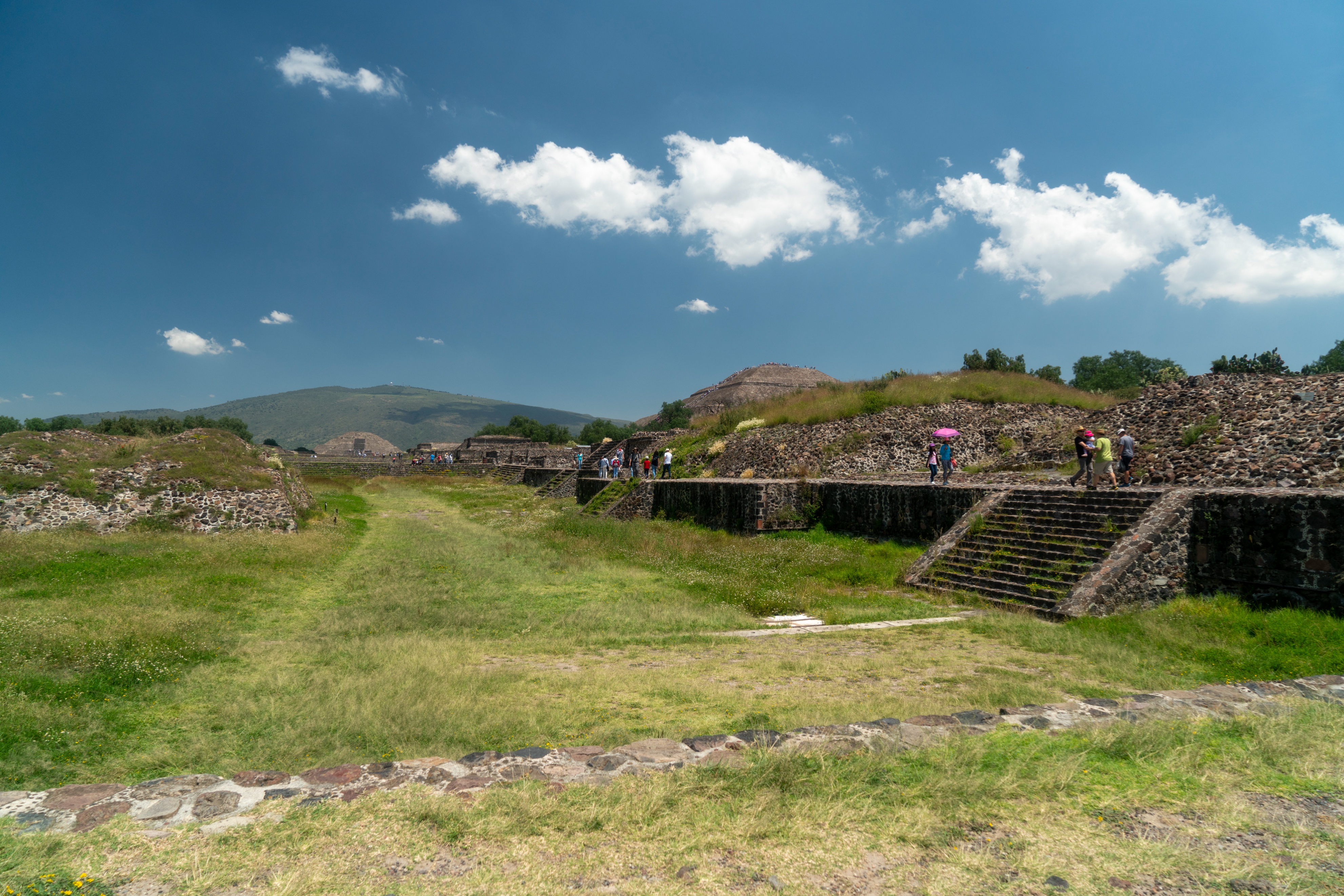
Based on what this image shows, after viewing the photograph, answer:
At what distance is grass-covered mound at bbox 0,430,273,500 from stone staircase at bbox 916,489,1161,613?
16886mm

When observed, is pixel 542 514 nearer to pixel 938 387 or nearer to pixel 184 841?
pixel 938 387

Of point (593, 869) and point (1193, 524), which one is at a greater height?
point (1193, 524)

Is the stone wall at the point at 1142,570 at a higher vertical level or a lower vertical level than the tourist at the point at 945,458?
lower

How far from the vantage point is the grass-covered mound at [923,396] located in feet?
71.9

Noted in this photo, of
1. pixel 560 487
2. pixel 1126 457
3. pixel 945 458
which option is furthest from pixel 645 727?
pixel 560 487

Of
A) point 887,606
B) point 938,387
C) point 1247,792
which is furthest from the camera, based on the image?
point 938,387

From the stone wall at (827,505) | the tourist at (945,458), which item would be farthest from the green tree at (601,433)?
the tourist at (945,458)

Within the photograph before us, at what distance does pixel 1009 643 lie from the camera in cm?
684

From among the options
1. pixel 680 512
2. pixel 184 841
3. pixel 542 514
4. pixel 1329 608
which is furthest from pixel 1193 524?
pixel 542 514

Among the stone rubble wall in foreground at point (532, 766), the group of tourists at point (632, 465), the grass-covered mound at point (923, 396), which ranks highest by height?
the grass-covered mound at point (923, 396)

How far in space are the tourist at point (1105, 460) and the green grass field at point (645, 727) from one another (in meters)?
3.20

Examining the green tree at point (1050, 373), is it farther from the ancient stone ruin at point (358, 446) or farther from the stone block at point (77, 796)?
the ancient stone ruin at point (358, 446)

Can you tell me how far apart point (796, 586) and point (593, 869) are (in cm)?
792

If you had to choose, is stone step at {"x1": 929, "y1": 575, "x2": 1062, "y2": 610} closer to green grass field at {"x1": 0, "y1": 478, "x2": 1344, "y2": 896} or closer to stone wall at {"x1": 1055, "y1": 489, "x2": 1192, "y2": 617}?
stone wall at {"x1": 1055, "y1": 489, "x2": 1192, "y2": 617}
